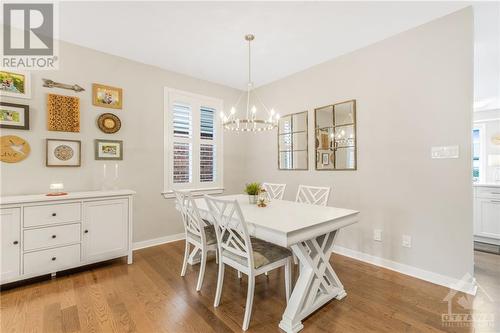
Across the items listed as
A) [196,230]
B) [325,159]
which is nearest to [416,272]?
[325,159]

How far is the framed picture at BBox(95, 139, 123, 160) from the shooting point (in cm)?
295

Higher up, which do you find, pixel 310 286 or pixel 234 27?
pixel 234 27

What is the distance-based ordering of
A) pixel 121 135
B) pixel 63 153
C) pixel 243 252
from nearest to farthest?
1. pixel 243 252
2. pixel 63 153
3. pixel 121 135

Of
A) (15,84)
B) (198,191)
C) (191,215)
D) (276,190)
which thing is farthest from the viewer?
(198,191)

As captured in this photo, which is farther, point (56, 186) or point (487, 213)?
point (487, 213)

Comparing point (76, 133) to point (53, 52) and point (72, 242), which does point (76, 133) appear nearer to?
point (53, 52)

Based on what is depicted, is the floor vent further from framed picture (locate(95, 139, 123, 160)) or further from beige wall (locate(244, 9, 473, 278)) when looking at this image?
framed picture (locate(95, 139, 123, 160))

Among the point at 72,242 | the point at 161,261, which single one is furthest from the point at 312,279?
the point at 72,242

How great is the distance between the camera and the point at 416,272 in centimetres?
241

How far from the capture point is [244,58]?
3205 millimetres

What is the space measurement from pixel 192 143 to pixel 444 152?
3342mm

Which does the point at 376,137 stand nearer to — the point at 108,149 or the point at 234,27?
the point at 234,27

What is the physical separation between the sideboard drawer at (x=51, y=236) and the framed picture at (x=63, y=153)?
792 millimetres

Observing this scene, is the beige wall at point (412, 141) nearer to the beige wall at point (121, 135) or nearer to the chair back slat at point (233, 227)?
the chair back slat at point (233, 227)
